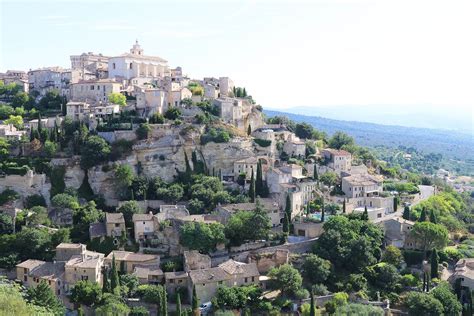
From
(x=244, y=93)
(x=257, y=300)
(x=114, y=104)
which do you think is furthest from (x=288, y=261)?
(x=244, y=93)

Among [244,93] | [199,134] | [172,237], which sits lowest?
[172,237]

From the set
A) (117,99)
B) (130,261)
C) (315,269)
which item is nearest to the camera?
(315,269)

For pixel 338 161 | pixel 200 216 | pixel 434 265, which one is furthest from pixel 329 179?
pixel 200 216

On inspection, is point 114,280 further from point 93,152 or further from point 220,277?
point 93,152

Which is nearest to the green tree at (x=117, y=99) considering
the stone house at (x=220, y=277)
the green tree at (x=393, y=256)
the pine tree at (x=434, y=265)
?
the stone house at (x=220, y=277)

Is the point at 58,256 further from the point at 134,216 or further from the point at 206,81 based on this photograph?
the point at 206,81

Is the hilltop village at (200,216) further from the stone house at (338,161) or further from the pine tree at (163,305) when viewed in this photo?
the pine tree at (163,305)
